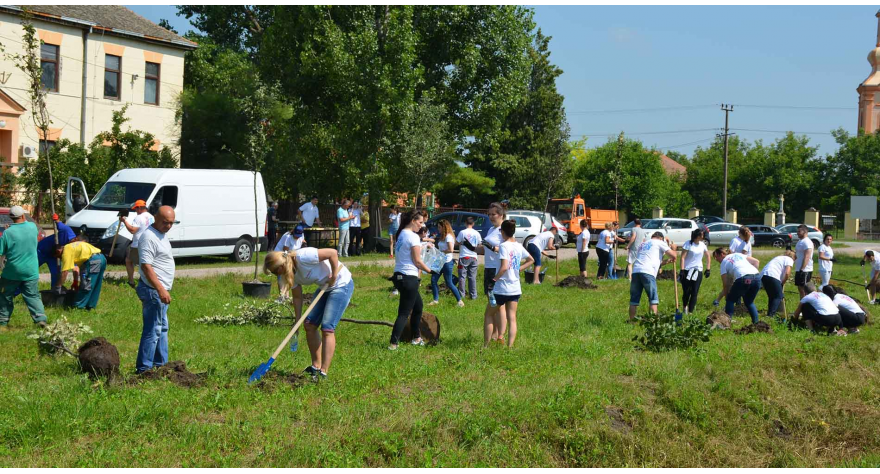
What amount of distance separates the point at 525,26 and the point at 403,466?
25200 millimetres

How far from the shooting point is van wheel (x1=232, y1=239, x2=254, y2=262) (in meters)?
20.7

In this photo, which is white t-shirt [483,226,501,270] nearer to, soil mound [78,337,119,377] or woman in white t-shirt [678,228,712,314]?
woman in white t-shirt [678,228,712,314]

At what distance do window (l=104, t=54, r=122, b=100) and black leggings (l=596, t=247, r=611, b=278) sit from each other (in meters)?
20.4

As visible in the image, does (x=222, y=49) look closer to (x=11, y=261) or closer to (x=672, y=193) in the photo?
(x=11, y=261)

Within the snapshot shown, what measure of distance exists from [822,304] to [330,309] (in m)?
8.20

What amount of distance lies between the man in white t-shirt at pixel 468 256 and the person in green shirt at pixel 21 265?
6.67 m

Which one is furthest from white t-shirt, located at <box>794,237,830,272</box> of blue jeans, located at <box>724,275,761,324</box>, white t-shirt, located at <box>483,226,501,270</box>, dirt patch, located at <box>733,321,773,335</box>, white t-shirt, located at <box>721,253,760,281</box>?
white t-shirt, located at <box>483,226,501,270</box>

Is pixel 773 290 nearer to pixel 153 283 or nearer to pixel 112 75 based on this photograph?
pixel 153 283

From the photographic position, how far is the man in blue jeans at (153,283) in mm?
7684

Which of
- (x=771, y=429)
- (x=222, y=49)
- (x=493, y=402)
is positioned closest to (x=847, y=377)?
(x=771, y=429)

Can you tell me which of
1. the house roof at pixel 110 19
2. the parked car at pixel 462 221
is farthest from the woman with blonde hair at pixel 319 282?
the house roof at pixel 110 19

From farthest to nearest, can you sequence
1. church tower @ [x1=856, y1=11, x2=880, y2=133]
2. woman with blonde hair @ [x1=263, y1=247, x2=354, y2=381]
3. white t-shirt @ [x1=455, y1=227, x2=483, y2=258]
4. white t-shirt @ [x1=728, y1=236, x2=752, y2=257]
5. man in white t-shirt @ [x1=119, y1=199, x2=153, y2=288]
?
A: church tower @ [x1=856, y1=11, x2=880, y2=133], white t-shirt @ [x1=728, y1=236, x2=752, y2=257], man in white t-shirt @ [x1=119, y1=199, x2=153, y2=288], white t-shirt @ [x1=455, y1=227, x2=483, y2=258], woman with blonde hair @ [x1=263, y1=247, x2=354, y2=381]

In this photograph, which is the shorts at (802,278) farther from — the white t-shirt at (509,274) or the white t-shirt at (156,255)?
the white t-shirt at (156,255)
